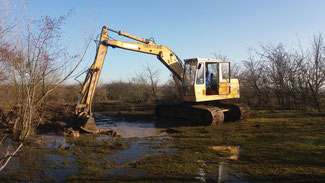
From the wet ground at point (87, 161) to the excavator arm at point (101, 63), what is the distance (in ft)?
5.32

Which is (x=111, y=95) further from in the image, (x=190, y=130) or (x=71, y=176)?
(x=71, y=176)

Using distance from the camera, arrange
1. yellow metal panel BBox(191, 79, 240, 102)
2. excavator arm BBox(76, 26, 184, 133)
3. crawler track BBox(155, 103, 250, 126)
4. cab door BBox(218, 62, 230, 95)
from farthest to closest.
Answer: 1. cab door BBox(218, 62, 230, 95)
2. yellow metal panel BBox(191, 79, 240, 102)
3. crawler track BBox(155, 103, 250, 126)
4. excavator arm BBox(76, 26, 184, 133)

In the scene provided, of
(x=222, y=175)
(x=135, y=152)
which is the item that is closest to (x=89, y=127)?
(x=135, y=152)

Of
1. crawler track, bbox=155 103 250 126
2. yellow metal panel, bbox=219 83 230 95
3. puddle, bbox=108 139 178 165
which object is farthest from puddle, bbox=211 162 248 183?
yellow metal panel, bbox=219 83 230 95

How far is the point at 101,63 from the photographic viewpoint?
9883 mm

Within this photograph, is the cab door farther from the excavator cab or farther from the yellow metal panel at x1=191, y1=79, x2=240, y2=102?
the yellow metal panel at x1=191, y1=79, x2=240, y2=102

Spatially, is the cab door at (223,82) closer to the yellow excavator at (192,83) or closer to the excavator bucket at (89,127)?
the yellow excavator at (192,83)

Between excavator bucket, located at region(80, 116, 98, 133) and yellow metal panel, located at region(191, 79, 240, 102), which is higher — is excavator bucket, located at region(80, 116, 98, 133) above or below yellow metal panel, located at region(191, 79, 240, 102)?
below

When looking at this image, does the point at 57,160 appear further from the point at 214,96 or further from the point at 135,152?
the point at 214,96

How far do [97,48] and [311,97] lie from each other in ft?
47.0

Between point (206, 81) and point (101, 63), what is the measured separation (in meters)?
4.73

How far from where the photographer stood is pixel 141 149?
252 inches

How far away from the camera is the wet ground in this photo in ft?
14.2

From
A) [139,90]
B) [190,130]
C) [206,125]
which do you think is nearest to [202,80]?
[206,125]
